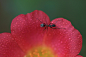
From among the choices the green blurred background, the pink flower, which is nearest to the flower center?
the pink flower

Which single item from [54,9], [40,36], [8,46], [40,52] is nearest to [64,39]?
[40,36]

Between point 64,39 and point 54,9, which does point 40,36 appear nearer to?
point 64,39

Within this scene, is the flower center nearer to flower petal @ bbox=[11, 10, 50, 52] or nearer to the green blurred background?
flower petal @ bbox=[11, 10, 50, 52]

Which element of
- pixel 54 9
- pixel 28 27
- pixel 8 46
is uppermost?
pixel 54 9

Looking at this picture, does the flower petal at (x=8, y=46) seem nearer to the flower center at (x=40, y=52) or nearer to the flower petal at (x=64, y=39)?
the flower center at (x=40, y=52)

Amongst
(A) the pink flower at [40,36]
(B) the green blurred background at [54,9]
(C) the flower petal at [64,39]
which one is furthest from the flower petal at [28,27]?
(B) the green blurred background at [54,9]

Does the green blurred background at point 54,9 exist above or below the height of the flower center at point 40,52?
above
